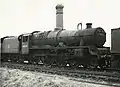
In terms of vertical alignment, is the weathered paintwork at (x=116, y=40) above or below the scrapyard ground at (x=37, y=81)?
above

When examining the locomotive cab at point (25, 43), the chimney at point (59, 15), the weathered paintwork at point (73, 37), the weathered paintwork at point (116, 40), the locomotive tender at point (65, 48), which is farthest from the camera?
the chimney at point (59, 15)

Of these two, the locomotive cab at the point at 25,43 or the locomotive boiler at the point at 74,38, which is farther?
the locomotive cab at the point at 25,43

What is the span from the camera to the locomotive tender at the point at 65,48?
16297mm

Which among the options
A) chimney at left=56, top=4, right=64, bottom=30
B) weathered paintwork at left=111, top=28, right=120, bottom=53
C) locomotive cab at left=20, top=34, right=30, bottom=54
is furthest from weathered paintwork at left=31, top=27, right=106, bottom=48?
chimney at left=56, top=4, right=64, bottom=30

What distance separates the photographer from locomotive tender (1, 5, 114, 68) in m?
16.3

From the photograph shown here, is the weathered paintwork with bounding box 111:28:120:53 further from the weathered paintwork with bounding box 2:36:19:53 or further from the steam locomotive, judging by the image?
the weathered paintwork with bounding box 2:36:19:53

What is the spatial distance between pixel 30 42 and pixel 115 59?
440 inches

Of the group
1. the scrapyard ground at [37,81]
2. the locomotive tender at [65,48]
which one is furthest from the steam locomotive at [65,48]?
the scrapyard ground at [37,81]

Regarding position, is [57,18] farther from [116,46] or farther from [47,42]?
[116,46]

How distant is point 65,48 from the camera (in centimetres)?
1781

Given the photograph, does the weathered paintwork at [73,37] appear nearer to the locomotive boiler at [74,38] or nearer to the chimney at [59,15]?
the locomotive boiler at [74,38]

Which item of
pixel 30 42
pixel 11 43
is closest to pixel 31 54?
pixel 30 42

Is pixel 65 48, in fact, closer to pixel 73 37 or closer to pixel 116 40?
pixel 73 37

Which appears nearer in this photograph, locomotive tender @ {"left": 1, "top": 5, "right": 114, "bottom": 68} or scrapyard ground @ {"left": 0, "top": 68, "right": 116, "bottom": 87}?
scrapyard ground @ {"left": 0, "top": 68, "right": 116, "bottom": 87}
